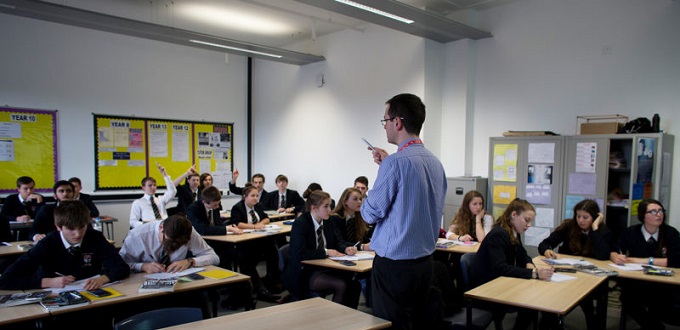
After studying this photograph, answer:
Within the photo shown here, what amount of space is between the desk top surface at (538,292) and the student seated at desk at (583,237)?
78 centimetres

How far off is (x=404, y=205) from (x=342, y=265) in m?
1.69

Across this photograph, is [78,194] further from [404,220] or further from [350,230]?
[404,220]

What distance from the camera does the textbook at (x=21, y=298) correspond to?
241 centimetres

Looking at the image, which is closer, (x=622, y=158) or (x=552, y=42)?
(x=622, y=158)

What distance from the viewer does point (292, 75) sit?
8367 mm

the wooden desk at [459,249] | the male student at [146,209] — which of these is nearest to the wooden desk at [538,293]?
the wooden desk at [459,249]

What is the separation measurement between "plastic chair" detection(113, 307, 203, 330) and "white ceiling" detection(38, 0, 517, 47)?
470 centimetres

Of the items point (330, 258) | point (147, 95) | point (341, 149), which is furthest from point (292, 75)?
point (330, 258)

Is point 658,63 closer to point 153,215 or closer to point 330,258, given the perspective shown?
point 330,258

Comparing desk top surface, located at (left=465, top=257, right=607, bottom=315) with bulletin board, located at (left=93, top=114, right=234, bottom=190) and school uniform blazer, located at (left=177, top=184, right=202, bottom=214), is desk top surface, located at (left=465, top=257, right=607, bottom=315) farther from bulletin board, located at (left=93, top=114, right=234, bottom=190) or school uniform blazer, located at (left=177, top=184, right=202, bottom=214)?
bulletin board, located at (left=93, top=114, right=234, bottom=190)

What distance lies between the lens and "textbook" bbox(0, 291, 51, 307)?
241 cm

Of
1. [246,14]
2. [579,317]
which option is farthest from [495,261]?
[246,14]

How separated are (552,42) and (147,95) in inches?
247

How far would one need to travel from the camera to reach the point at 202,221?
505 centimetres
